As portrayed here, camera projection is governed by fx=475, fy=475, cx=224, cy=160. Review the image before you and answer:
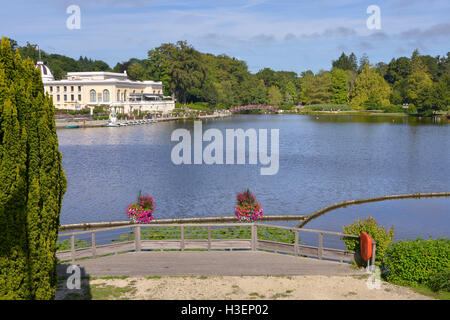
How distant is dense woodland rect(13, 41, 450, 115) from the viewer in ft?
461

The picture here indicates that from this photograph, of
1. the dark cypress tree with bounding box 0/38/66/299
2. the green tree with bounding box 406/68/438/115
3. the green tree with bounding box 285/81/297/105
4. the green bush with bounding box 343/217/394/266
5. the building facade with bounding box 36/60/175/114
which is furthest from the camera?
the green tree with bounding box 285/81/297/105

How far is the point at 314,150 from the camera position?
5938 cm

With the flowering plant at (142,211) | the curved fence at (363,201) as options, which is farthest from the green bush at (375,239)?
the flowering plant at (142,211)

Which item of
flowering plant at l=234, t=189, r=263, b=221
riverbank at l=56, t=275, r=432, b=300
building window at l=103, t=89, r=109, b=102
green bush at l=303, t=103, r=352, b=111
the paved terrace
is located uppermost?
building window at l=103, t=89, r=109, b=102

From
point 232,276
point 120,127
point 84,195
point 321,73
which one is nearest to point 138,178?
point 84,195

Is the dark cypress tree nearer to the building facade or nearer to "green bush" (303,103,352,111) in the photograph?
the building facade

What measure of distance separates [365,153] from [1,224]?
51116mm

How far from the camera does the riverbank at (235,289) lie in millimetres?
12555

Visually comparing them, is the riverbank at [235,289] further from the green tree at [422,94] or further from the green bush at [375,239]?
the green tree at [422,94]

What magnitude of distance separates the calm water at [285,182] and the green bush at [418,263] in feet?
31.0

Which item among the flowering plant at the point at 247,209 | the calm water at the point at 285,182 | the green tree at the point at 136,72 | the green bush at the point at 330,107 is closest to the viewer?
the flowering plant at the point at 247,209

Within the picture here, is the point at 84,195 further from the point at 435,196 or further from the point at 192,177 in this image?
the point at 435,196

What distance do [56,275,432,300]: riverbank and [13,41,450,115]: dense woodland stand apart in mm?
126687

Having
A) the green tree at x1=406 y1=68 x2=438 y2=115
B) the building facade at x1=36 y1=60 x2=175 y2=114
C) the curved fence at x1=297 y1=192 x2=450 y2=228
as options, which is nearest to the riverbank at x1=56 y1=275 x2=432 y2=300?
the curved fence at x1=297 y1=192 x2=450 y2=228
